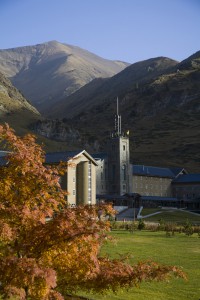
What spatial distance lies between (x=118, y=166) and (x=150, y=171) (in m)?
13.8

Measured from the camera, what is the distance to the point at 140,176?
388 ft

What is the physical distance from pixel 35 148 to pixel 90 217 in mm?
2781

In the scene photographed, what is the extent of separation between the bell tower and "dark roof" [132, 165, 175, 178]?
4.95 meters

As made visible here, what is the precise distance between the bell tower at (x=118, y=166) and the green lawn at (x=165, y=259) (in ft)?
197

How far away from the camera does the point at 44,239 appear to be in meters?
12.6

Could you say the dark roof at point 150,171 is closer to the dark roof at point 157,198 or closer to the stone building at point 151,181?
the stone building at point 151,181

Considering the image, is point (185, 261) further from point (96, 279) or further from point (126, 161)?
point (126, 161)

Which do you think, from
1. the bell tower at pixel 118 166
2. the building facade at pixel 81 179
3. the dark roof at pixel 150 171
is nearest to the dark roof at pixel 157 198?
the bell tower at pixel 118 166

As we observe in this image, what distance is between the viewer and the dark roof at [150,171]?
119m

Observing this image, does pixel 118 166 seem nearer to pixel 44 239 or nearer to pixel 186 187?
pixel 186 187

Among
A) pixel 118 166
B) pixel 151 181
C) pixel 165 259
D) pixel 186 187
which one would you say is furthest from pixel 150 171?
pixel 165 259

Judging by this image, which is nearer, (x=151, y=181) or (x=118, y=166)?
(x=118, y=166)

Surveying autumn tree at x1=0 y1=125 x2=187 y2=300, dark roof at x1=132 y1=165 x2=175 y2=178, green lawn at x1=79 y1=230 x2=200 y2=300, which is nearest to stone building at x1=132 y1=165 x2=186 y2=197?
dark roof at x1=132 y1=165 x2=175 y2=178

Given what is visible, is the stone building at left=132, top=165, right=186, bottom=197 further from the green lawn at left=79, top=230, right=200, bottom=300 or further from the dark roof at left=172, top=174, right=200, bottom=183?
the green lawn at left=79, top=230, right=200, bottom=300
